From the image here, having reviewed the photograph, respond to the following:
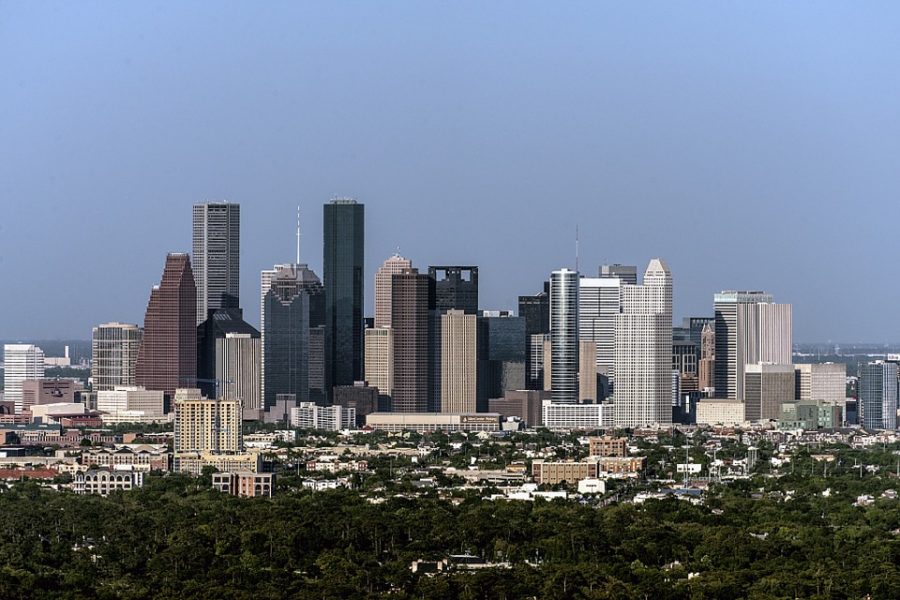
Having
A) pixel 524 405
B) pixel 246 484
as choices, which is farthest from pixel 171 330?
pixel 246 484

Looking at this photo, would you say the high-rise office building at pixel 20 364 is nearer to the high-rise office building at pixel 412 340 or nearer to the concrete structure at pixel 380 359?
the concrete structure at pixel 380 359

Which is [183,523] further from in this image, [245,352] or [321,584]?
[245,352]

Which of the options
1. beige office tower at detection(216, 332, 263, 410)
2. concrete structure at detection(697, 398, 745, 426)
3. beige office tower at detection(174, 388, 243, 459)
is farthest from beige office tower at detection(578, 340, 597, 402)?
beige office tower at detection(174, 388, 243, 459)

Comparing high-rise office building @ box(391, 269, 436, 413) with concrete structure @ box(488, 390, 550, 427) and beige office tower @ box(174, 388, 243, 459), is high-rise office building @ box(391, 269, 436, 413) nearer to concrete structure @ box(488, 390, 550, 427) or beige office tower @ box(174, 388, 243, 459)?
concrete structure @ box(488, 390, 550, 427)

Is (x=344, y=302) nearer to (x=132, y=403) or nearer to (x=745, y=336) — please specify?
(x=132, y=403)

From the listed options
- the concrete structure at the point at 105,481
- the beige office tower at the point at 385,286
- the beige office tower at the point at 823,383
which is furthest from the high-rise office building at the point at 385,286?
the concrete structure at the point at 105,481

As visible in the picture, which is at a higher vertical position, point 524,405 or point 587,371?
point 587,371

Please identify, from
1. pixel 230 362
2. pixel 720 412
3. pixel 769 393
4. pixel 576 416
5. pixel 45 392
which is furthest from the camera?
pixel 45 392

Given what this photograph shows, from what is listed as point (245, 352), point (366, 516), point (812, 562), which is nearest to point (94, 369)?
point (245, 352)
